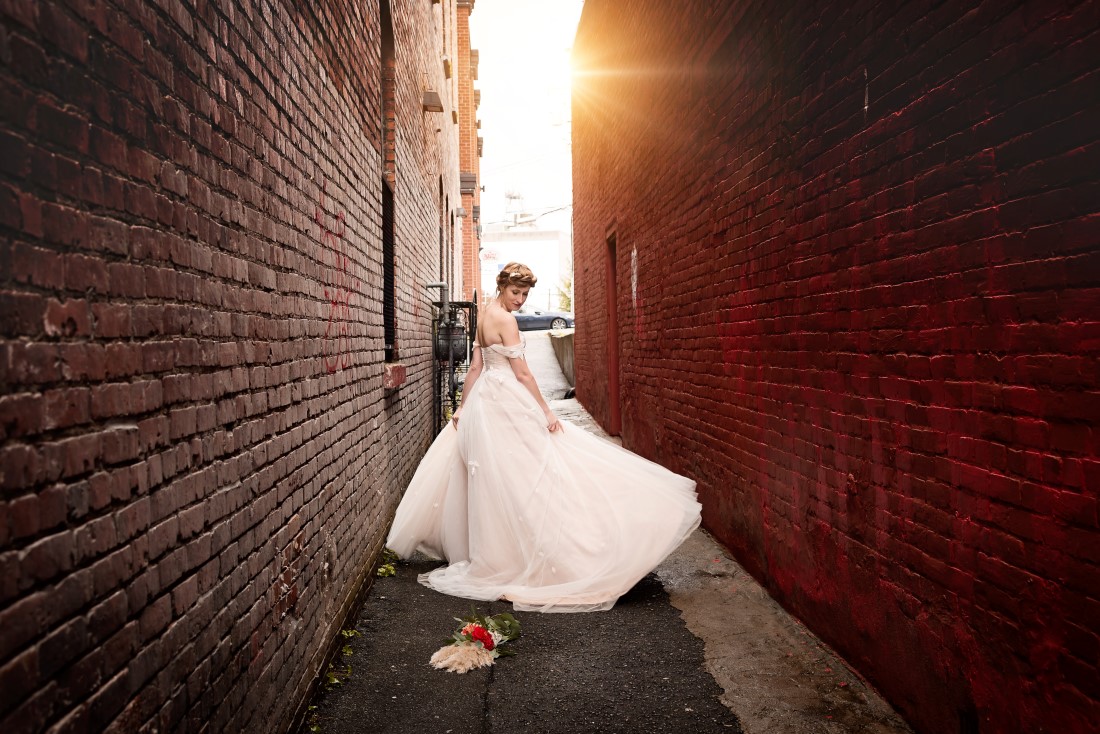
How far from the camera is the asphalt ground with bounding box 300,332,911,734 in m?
3.32

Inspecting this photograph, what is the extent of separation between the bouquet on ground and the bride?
0.45m

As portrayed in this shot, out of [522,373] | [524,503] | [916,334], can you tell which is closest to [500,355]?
[522,373]

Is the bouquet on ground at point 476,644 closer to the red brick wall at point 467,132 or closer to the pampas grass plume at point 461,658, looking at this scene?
the pampas grass plume at point 461,658

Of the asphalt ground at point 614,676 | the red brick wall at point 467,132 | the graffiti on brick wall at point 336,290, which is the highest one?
the red brick wall at point 467,132

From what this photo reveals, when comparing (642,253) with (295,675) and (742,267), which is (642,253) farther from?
(295,675)

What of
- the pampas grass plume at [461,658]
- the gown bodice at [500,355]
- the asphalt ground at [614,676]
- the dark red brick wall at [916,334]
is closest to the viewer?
the dark red brick wall at [916,334]

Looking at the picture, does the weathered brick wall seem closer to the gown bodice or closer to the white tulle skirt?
the white tulle skirt

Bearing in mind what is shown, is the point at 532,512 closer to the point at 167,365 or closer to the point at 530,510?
the point at 530,510

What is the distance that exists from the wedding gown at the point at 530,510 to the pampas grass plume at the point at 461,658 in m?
0.78

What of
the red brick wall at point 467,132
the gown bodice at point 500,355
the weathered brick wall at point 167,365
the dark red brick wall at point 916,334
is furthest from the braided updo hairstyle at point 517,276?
the red brick wall at point 467,132

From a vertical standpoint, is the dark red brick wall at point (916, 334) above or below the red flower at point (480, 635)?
above

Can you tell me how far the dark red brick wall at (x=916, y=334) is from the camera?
7.48 feet

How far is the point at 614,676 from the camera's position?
382 centimetres

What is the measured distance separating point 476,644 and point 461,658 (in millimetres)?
137
